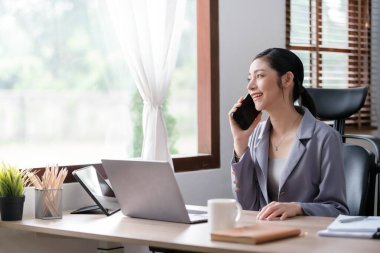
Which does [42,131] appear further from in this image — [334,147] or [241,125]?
[334,147]

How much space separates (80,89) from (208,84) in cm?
79

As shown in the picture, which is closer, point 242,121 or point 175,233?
point 175,233

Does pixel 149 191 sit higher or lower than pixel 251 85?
lower

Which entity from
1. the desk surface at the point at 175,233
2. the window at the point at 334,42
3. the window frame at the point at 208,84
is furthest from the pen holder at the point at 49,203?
the window at the point at 334,42

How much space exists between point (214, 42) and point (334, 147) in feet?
4.32

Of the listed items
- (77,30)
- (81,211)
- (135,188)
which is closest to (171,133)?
(77,30)

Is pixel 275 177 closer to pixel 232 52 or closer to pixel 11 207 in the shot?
pixel 11 207

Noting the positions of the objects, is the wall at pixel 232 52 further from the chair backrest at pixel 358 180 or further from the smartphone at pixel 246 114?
the chair backrest at pixel 358 180

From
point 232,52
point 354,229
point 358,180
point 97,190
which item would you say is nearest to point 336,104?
point 358,180

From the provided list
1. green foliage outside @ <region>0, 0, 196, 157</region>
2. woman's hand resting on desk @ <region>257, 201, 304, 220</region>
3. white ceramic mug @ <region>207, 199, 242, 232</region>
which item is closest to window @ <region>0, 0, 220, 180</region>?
green foliage outside @ <region>0, 0, 196, 157</region>

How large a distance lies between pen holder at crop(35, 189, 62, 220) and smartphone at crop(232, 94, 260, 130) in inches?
33.3

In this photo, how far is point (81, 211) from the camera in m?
3.13

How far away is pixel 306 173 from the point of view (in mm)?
3062

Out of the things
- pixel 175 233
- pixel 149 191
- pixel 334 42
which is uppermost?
pixel 334 42
